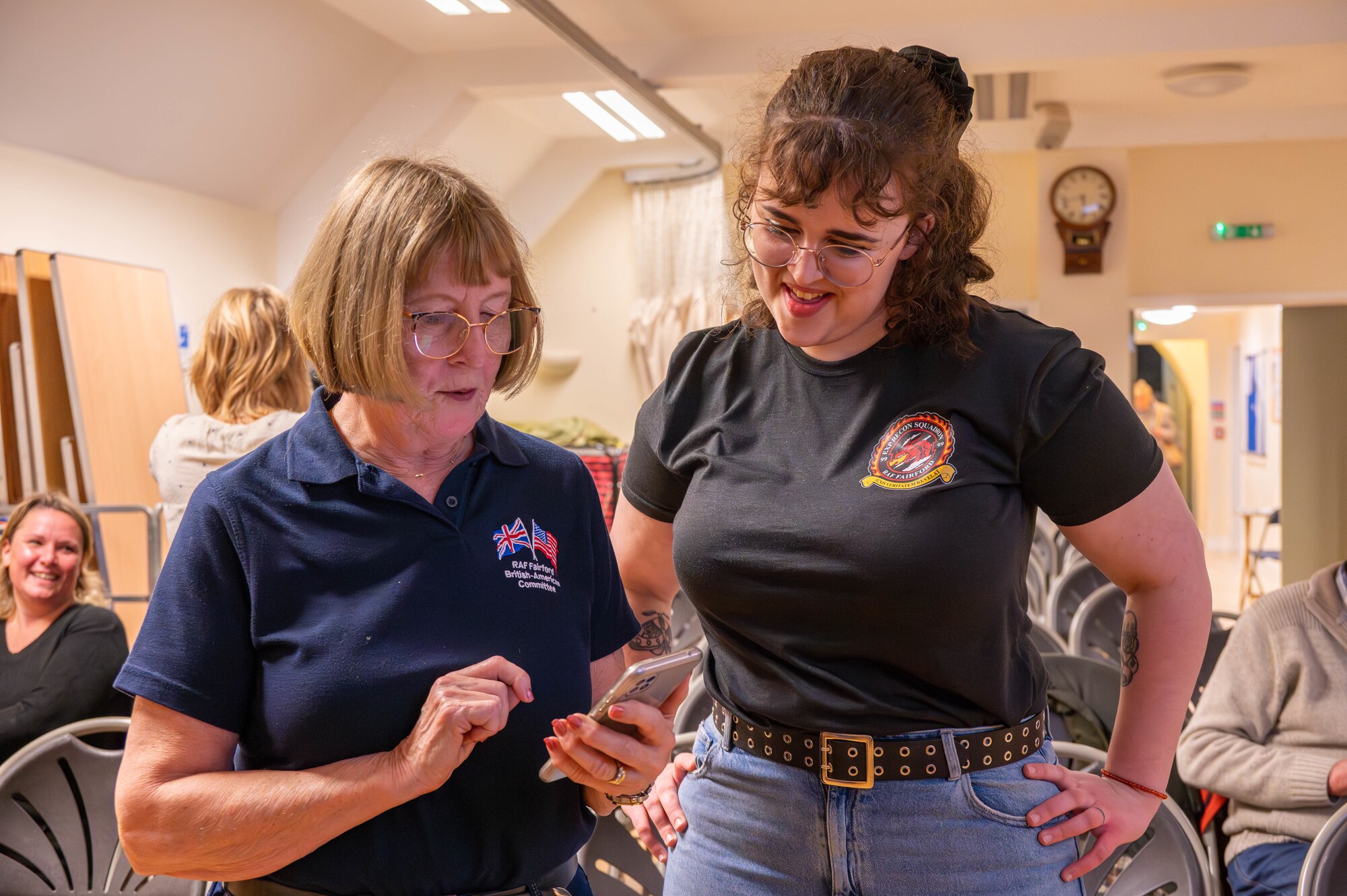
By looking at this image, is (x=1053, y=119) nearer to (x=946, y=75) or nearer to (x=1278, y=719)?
(x=1278, y=719)

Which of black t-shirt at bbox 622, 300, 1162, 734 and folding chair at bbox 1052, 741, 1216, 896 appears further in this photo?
folding chair at bbox 1052, 741, 1216, 896

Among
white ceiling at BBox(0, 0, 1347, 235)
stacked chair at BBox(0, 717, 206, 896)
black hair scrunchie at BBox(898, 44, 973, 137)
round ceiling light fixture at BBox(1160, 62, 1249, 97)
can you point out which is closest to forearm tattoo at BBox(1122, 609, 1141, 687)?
black hair scrunchie at BBox(898, 44, 973, 137)

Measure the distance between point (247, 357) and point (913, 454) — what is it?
259cm

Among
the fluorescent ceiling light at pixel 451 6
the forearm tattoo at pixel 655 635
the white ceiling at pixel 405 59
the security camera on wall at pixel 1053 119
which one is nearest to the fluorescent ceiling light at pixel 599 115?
the white ceiling at pixel 405 59

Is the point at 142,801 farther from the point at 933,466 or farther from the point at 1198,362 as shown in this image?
the point at 1198,362

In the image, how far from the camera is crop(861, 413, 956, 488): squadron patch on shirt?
4.26ft

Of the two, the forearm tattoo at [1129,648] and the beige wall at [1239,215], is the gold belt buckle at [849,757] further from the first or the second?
the beige wall at [1239,215]

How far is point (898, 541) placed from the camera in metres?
1.27

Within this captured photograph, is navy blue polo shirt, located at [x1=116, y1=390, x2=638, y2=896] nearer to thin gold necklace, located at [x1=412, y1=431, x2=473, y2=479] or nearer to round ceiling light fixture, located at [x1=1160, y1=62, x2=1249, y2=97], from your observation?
thin gold necklace, located at [x1=412, y1=431, x2=473, y2=479]

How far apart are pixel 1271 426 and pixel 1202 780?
11.6 m

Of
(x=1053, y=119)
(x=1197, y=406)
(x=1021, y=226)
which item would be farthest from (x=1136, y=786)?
(x=1197, y=406)

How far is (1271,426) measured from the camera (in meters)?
12.8

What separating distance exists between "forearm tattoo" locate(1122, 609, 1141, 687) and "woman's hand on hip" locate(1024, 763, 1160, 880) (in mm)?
134

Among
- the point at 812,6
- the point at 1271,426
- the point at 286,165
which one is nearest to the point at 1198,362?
the point at 1271,426
